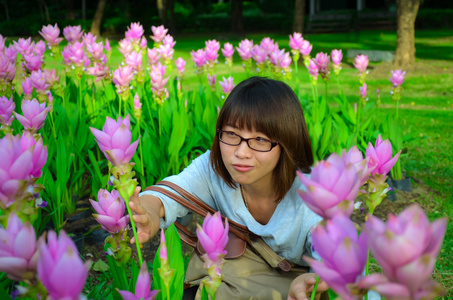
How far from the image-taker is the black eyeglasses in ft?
6.42

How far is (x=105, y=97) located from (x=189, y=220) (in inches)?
59.0

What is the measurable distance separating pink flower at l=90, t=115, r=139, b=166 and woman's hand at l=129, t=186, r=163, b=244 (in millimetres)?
215

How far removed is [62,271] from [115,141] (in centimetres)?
54

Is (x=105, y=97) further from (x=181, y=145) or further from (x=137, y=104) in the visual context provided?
(x=137, y=104)

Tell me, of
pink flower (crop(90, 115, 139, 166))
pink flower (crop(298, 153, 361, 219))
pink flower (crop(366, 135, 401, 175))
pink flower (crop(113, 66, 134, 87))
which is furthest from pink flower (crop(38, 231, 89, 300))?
pink flower (crop(113, 66, 134, 87))

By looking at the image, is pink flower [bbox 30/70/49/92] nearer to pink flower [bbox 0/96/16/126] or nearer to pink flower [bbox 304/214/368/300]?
pink flower [bbox 0/96/16/126]

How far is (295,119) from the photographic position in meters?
2.07

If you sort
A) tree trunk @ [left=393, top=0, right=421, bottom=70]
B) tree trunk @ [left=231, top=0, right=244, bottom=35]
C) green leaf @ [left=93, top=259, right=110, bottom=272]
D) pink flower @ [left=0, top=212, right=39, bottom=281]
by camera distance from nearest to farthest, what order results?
pink flower @ [left=0, top=212, right=39, bottom=281], green leaf @ [left=93, top=259, right=110, bottom=272], tree trunk @ [left=393, top=0, right=421, bottom=70], tree trunk @ [left=231, top=0, right=244, bottom=35]

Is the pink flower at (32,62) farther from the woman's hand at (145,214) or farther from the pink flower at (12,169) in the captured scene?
the pink flower at (12,169)

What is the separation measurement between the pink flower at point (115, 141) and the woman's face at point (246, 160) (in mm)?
724

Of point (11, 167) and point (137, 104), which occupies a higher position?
point (11, 167)

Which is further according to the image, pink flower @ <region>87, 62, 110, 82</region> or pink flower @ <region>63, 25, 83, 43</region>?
pink flower @ <region>63, 25, 83, 43</region>

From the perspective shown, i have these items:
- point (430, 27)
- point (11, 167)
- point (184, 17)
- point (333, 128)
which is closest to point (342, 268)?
point (11, 167)

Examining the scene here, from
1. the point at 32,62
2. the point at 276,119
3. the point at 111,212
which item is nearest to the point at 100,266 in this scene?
the point at 276,119
